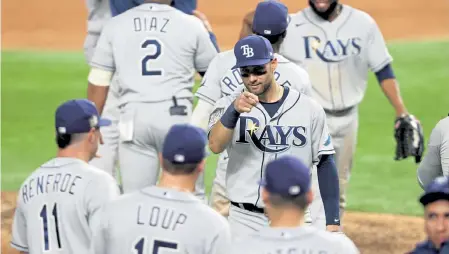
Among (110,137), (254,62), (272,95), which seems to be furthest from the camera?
(110,137)

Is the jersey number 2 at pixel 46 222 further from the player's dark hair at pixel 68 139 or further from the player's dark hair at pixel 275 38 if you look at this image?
the player's dark hair at pixel 275 38

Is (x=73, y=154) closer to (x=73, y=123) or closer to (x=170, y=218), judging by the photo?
(x=73, y=123)

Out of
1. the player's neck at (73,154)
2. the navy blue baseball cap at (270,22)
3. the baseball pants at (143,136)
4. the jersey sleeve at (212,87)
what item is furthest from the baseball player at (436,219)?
the baseball pants at (143,136)

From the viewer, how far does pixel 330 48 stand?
796 cm

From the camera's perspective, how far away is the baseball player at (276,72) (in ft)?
20.4

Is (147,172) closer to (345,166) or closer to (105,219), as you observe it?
(345,166)

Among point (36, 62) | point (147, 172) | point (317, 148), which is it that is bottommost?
point (36, 62)

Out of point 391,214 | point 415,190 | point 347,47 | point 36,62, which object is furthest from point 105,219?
point 36,62

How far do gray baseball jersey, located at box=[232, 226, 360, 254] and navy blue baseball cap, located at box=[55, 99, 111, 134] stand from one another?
1401mm

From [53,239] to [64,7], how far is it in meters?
14.8

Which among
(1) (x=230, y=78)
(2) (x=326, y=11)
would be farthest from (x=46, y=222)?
(2) (x=326, y=11)

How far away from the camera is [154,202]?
447 centimetres

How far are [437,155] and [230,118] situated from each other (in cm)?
112

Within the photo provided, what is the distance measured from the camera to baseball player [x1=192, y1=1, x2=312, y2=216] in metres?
6.23
